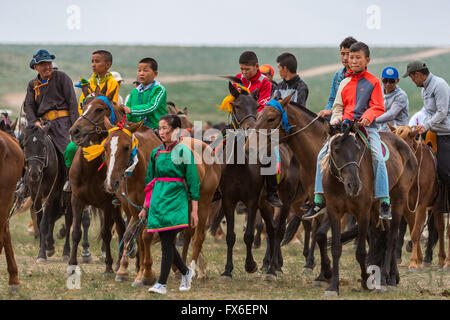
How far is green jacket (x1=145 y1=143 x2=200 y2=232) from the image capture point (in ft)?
27.5

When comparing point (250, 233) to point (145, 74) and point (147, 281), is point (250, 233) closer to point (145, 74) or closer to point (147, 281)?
point (147, 281)

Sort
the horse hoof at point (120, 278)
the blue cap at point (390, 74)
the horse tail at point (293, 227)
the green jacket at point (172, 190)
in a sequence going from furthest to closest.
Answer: the horse tail at point (293, 227) < the blue cap at point (390, 74) < the horse hoof at point (120, 278) < the green jacket at point (172, 190)

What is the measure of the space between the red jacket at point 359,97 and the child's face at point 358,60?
0.10 m

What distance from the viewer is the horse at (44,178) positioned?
12.3 meters

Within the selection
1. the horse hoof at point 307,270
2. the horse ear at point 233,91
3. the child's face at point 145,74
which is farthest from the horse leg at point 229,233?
the child's face at point 145,74

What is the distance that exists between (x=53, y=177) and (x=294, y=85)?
14.3ft

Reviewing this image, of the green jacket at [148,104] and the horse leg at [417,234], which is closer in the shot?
the green jacket at [148,104]

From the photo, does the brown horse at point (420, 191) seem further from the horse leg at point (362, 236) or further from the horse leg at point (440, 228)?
the horse leg at point (362, 236)

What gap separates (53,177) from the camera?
12688mm

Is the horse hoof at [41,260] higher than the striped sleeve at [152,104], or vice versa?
the striped sleeve at [152,104]

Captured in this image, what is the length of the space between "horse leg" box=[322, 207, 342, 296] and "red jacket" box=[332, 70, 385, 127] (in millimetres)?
1309

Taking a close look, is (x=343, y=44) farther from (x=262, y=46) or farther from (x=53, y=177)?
(x=262, y=46)

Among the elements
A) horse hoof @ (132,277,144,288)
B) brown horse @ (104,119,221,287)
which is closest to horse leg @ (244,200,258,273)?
brown horse @ (104,119,221,287)

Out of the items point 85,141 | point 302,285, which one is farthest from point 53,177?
point 302,285
